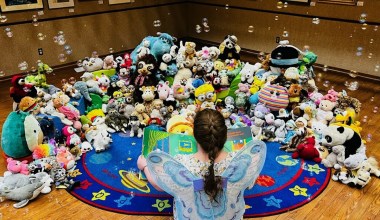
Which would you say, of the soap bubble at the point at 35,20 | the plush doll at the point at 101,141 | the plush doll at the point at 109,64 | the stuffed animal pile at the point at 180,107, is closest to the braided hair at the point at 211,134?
the stuffed animal pile at the point at 180,107

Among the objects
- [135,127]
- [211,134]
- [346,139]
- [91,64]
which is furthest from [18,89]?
[346,139]

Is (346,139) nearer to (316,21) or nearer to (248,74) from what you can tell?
(248,74)

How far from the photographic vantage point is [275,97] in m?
3.20

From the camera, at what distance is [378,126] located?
3439 mm

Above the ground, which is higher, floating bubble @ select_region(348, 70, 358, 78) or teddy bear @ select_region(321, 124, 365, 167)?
teddy bear @ select_region(321, 124, 365, 167)

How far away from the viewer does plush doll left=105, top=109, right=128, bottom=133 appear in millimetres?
3314

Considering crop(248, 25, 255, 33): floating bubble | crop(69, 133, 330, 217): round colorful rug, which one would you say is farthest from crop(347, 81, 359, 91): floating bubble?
crop(248, 25, 255, 33): floating bubble

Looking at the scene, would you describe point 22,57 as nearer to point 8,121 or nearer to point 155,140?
point 8,121

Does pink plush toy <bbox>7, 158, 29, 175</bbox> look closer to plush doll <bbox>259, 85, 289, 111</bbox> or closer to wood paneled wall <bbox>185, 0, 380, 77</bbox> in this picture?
plush doll <bbox>259, 85, 289, 111</bbox>

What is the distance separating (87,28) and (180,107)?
3.23m

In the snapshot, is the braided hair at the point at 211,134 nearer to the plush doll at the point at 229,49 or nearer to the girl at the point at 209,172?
the girl at the point at 209,172

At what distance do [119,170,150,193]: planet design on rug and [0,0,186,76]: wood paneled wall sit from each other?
350cm

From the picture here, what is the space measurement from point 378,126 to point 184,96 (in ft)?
6.86

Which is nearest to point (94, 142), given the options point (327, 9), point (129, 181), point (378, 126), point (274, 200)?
point (129, 181)
